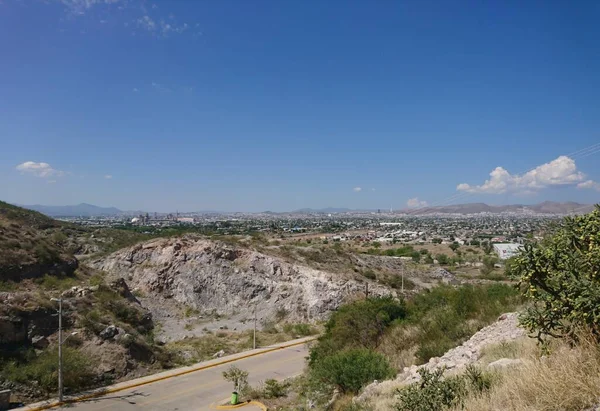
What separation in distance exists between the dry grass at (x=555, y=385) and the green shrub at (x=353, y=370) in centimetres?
729

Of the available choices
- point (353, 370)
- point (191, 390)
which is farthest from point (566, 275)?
point (191, 390)

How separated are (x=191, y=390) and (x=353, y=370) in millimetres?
11067

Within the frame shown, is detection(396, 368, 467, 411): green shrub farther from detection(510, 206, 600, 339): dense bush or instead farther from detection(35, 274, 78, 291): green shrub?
detection(35, 274, 78, 291): green shrub

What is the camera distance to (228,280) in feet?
142

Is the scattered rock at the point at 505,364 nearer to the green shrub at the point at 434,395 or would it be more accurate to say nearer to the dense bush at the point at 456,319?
the green shrub at the point at 434,395

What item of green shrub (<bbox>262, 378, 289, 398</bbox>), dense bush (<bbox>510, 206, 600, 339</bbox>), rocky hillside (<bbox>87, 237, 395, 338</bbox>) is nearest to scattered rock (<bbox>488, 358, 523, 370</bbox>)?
dense bush (<bbox>510, 206, 600, 339</bbox>)

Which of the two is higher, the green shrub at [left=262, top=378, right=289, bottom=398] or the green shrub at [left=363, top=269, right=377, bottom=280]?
the green shrub at [left=363, top=269, right=377, bottom=280]

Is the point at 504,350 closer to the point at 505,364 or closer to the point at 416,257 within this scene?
the point at 505,364

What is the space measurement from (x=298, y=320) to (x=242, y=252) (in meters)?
11.5

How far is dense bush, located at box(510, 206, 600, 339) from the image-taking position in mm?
4500

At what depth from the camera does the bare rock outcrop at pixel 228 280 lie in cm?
4034

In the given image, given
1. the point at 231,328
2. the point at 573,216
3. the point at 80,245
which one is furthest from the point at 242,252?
the point at 573,216

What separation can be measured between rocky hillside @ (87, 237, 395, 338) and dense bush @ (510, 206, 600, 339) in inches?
1386

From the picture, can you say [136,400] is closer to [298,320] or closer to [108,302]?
[108,302]
